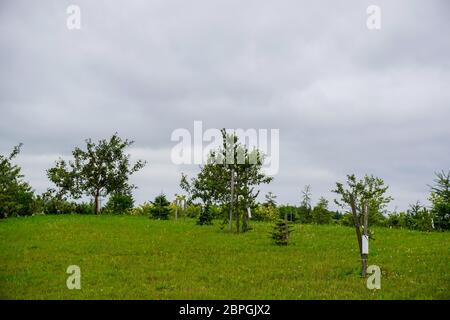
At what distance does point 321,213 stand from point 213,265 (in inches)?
1890

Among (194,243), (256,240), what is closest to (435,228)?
(256,240)

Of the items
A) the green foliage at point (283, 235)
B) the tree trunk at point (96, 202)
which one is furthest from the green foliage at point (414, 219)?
the tree trunk at point (96, 202)

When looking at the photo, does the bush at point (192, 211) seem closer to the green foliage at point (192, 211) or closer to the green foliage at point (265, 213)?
the green foliage at point (192, 211)

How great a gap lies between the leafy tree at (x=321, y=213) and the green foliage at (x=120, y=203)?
973 inches

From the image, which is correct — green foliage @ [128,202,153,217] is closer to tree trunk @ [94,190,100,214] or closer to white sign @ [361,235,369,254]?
tree trunk @ [94,190,100,214]

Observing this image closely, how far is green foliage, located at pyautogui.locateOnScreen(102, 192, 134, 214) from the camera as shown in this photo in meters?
59.4

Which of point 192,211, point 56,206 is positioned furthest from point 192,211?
point 56,206

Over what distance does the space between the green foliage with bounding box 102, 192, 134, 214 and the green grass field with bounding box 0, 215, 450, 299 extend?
2673 cm

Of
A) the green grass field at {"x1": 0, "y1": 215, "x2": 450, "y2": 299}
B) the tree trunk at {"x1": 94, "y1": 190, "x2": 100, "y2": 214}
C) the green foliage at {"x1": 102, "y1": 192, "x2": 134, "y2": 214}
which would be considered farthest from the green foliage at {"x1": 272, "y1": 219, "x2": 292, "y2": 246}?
the tree trunk at {"x1": 94, "y1": 190, "x2": 100, "y2": 214}

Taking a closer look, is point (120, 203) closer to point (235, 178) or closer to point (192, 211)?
point (192, 211)

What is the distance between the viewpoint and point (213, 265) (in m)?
19.6

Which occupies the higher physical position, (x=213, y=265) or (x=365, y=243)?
(x=365, y=243)

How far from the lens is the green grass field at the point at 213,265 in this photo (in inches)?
578
